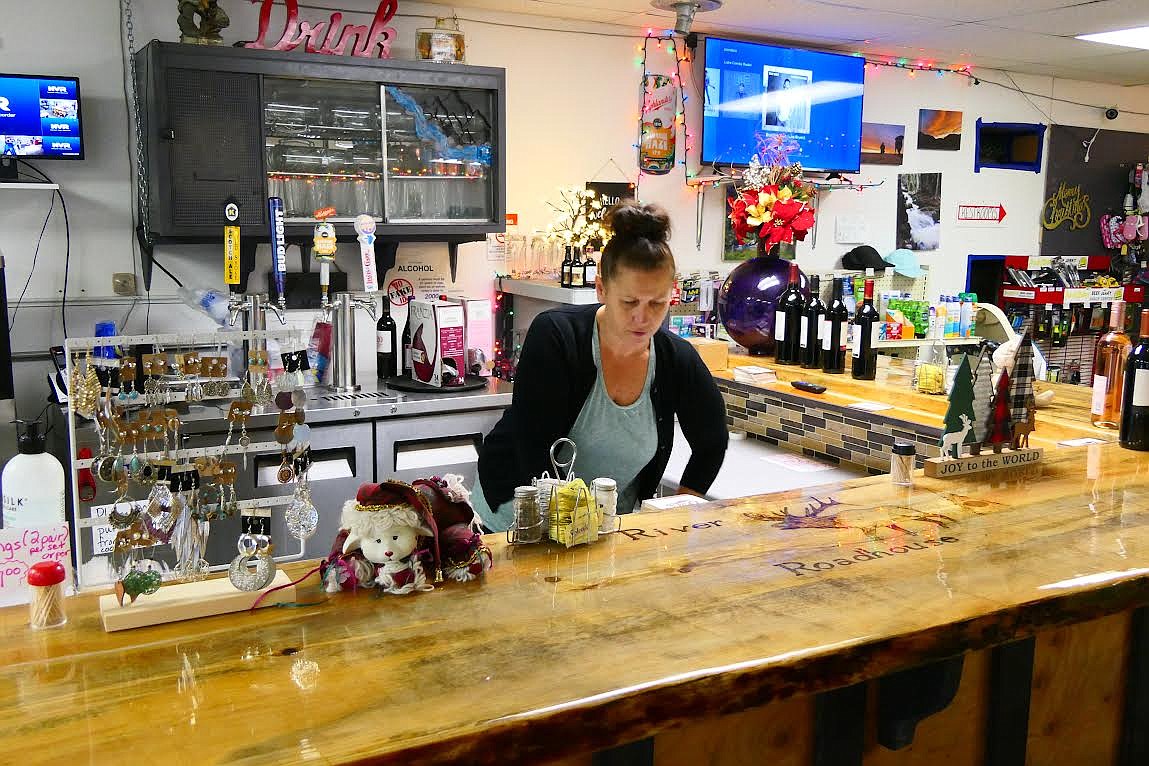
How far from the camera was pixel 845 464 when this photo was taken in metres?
3.30

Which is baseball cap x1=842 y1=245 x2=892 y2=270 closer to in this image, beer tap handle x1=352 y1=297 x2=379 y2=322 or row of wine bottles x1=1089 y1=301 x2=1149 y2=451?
row of wine bottles x1=1089 y1=301 x2=1149 y2=451

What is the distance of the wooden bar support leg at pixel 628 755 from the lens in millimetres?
1381

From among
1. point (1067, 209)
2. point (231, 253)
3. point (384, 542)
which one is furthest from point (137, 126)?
point (1067, 209)

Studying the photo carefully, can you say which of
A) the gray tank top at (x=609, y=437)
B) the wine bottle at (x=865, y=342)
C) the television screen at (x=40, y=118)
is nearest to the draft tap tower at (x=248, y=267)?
the television screen at (x=40, y=118)

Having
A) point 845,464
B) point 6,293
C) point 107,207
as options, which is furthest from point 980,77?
point 6,293

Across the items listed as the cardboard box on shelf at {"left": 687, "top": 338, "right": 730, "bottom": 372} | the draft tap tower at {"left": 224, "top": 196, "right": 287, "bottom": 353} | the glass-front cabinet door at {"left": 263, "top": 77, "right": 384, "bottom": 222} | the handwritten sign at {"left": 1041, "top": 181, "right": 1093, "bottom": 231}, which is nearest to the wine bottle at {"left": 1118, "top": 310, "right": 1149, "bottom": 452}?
the cardboard box on shelf at {"left": 687, "top": 338, "right": 730, "bottom": 372}

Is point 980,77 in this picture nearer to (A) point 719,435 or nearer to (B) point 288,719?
(A) point 719,435

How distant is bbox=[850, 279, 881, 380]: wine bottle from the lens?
3.78 metres

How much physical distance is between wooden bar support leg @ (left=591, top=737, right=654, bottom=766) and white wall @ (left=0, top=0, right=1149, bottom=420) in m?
3.47

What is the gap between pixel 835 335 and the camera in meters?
3.92

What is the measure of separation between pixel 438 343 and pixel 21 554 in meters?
2.81

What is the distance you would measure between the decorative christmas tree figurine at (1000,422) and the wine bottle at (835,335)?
146 centimetres

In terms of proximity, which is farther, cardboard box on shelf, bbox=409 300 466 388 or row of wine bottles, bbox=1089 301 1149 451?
cardboard box on shelf, bbox=409 300 466 388

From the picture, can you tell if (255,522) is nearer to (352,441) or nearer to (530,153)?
(352,441)
